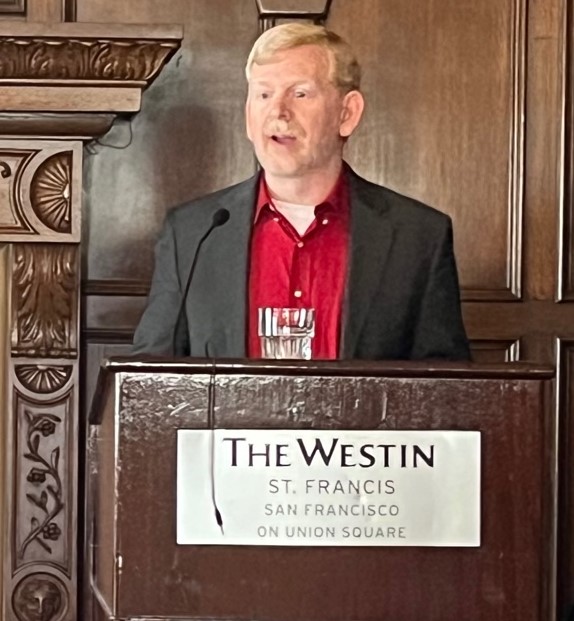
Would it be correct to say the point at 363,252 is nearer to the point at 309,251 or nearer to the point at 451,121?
the point at 309,251

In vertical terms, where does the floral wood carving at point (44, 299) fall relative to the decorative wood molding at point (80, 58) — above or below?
below

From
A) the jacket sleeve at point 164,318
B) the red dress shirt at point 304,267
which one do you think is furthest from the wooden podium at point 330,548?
the jacket sleeve at point 164,318

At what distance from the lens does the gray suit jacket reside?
9.01 feet

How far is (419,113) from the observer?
3441 mm

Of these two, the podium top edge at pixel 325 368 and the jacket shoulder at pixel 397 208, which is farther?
the jacket shoulder at pixel 397 208

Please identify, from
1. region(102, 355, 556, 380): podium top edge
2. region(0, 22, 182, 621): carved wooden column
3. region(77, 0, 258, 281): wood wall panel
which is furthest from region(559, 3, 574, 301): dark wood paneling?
region(102, 355, 556, 380): podium top edge

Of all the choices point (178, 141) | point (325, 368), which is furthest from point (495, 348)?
point (325, 368)

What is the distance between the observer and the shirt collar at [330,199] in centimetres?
286

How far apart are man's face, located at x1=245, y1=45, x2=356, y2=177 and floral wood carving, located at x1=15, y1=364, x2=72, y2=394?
757 millimetres

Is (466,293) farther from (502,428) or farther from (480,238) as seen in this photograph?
(502,428)

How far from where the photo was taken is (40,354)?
3281 mm

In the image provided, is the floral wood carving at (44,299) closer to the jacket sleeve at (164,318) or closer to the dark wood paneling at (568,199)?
the jacket sleeve at (164,318)

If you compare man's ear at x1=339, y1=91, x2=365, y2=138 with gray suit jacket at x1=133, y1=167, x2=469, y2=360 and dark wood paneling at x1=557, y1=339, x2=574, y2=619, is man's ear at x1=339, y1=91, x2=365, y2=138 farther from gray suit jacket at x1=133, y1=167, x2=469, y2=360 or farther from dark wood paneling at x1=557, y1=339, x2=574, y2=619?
dark wood paneling at x1=557, y1=339, x2=574, y2=619

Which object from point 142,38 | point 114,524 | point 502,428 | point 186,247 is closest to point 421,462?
point 502,428
